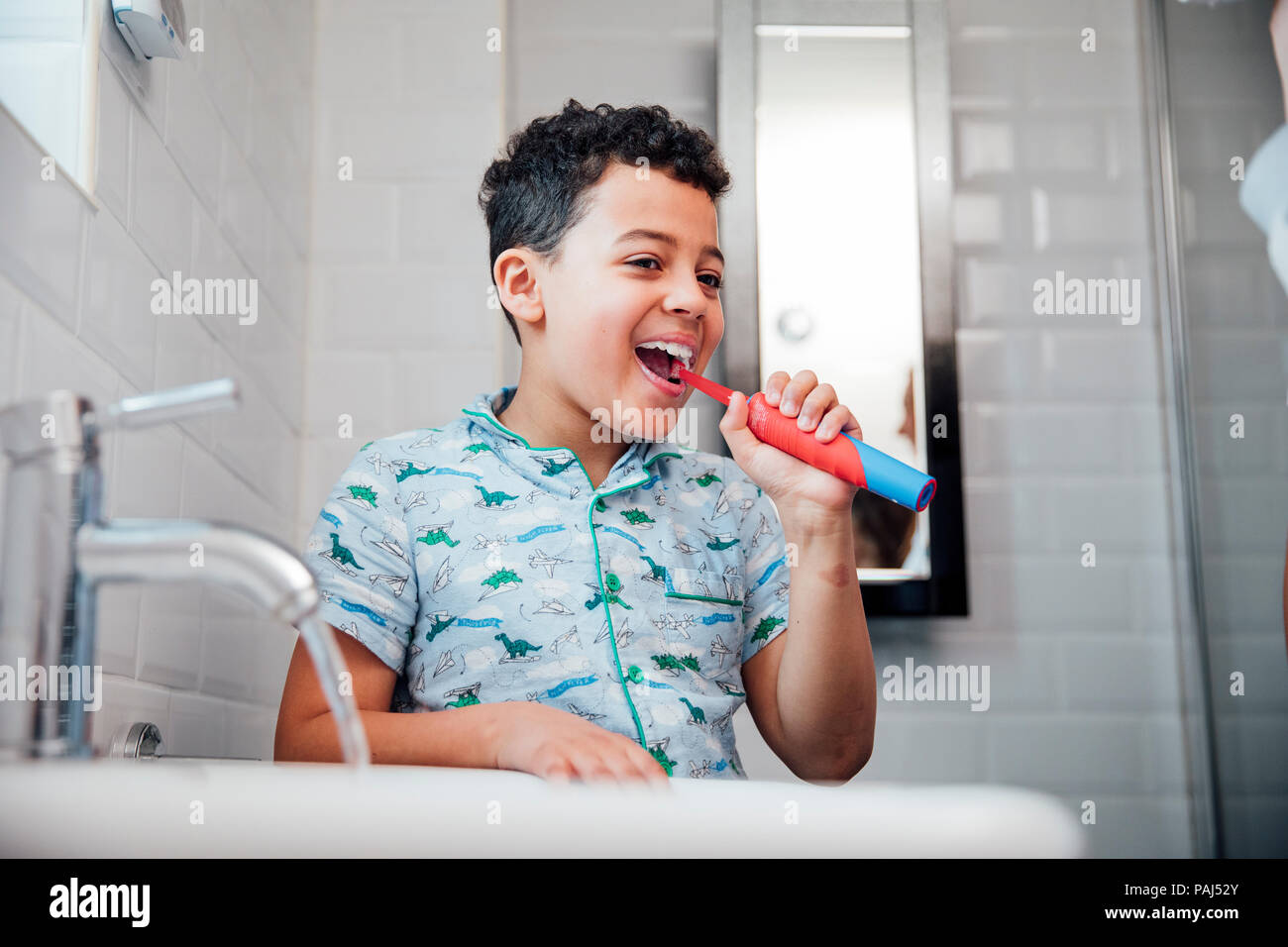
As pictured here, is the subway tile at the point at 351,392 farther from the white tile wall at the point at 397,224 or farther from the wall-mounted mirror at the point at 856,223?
the wall-mounted mirror at the point at 856,223

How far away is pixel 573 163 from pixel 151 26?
0.37 m

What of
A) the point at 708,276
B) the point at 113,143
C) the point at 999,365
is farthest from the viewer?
the point at 999,365

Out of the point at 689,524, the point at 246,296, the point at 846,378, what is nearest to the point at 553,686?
the point at 689,524

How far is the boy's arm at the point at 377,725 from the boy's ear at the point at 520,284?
14.2 inches

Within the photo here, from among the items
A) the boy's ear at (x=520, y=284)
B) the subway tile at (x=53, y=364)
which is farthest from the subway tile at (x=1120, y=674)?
the subway tile at (x=53, y=364)

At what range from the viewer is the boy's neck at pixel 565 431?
1.06 m

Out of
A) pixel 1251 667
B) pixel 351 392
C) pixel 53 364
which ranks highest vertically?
pixel 351 392

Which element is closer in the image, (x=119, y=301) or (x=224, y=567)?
(x=224, y=567)

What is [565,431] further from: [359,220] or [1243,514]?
[1243,514]

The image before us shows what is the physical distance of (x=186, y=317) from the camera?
1.01 m

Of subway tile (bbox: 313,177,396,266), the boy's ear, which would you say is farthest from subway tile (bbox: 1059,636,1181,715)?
subway tile (bbox: 313,177,396,266)

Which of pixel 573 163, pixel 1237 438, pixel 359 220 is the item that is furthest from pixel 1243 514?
pixel 359 220

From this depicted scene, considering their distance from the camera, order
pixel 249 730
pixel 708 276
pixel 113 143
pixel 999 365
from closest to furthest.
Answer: pixel 113 143 < pixel 708 276 < pixel 249 730 < pixel 999 365

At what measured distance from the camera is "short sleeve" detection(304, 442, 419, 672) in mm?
892
